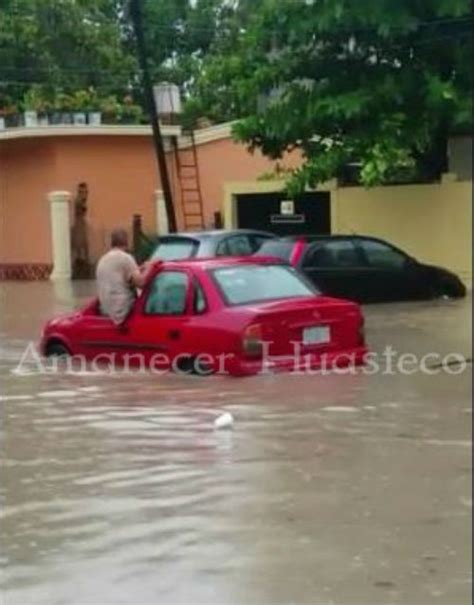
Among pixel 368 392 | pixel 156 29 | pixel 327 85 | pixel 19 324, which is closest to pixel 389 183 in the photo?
pixel 327 85

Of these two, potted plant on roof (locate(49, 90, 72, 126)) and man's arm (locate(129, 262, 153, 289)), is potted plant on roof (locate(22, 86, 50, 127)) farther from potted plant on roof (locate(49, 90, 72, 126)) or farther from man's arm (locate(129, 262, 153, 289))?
man's arm (locate(129, 262, 153, 289))

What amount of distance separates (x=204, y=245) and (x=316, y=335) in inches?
354

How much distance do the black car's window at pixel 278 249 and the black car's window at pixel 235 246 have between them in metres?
0.49

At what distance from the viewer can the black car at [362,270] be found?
72.6 feet

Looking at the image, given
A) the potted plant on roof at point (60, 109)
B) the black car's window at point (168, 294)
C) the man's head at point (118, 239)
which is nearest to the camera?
the black car's window at point (168, 294)

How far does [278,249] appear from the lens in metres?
22.0

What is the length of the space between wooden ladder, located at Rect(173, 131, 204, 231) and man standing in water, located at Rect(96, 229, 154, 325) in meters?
21.3

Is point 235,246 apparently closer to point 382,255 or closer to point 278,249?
point 278,249

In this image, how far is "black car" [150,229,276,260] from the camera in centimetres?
2177

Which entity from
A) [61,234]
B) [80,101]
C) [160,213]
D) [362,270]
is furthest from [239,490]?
[80,101]

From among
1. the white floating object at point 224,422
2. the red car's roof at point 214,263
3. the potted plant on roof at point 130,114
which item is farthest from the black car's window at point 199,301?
the potted plant on roof at point 130,114

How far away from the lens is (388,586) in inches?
236

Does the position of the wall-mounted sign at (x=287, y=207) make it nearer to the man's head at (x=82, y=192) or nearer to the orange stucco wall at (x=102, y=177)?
the orange stucco wall at (x=102, y=177)

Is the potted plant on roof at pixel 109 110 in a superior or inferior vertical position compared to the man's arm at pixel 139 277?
superior
